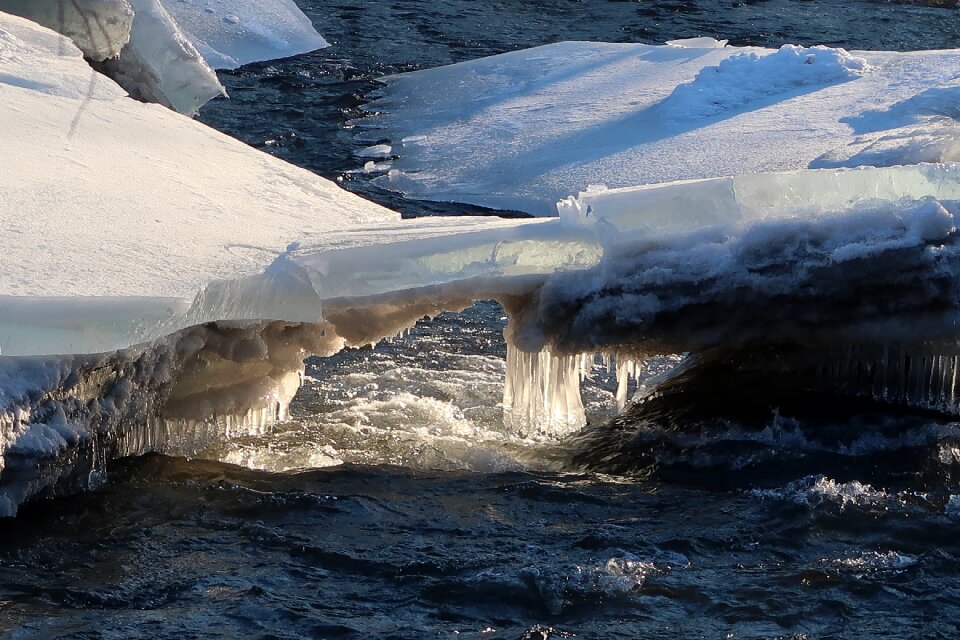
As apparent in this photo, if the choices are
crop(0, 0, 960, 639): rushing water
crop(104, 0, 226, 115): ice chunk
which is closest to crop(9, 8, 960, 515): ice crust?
crop(0, 0, 960, 639): rushing water

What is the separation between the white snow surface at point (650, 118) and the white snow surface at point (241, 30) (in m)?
1.86

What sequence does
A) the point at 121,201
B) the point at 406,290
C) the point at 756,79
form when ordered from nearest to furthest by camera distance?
the point at 406,290 → the point at 121,201 → the point at 756,79

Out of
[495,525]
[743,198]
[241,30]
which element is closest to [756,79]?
[743,198]

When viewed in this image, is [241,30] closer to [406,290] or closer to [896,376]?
[406,290]

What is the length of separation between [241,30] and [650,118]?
5.45m

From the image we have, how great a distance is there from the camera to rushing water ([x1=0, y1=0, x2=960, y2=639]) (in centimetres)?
427

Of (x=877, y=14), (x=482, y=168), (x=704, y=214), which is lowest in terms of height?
(x=704, y=214)

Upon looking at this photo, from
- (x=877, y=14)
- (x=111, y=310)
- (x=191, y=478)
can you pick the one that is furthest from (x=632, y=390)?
(x=877, y=14)

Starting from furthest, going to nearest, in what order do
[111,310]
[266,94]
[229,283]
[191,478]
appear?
[266,94] → [191,478] → [229,283] → [111,310]

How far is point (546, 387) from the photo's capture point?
225 inches

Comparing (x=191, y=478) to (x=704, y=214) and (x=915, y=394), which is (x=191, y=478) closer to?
(x=704, y=214)

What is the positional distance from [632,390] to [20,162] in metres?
3.40

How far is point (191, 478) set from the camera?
536cm

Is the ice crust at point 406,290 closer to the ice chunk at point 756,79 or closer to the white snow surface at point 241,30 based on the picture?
the ice chunk at point 756,79
